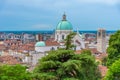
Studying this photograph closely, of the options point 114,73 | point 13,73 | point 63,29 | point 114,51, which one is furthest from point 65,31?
point 13,73

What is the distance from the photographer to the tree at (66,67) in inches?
653

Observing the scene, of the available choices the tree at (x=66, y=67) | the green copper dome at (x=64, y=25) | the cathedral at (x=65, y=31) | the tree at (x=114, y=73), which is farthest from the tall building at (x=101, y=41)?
the tree at (x=66, y=67)

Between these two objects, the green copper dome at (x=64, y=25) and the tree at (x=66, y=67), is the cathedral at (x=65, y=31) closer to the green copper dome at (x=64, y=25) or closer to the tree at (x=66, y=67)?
the green copper dome at (x=64, y=25)

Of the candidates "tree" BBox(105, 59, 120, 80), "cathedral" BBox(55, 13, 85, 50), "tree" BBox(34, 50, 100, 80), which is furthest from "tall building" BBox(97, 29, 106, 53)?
"tree" BBox(34, 50, 100, 80)

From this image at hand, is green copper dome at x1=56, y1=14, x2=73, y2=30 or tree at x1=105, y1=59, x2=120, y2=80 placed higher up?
green copper dome at x1=56, y1=14, x2=73, y2=30

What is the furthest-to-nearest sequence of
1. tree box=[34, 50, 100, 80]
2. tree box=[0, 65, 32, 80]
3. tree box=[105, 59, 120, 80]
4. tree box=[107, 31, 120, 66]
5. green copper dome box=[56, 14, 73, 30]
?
green copper dome box=[56, 14, 73, 30] → tree box=[107, 31, 120, 66] → tree box=[105, 59, 120, 80] → tree box=[0, 65, 32, 80] → tree box=[34, 50, 100, 80]

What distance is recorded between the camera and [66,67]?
16578 mm

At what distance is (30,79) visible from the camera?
18078 mm

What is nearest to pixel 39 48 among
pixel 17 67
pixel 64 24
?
pixel 64 24

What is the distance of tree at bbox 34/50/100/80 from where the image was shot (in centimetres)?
1659

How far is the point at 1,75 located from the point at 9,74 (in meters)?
0.39

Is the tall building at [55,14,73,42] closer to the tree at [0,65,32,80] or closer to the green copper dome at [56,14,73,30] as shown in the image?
the green copper dome at [56,14,73,30]

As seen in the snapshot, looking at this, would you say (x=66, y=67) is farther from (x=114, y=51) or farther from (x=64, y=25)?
(x=64, y=25)

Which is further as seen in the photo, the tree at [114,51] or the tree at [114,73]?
the tree at [114,51]
